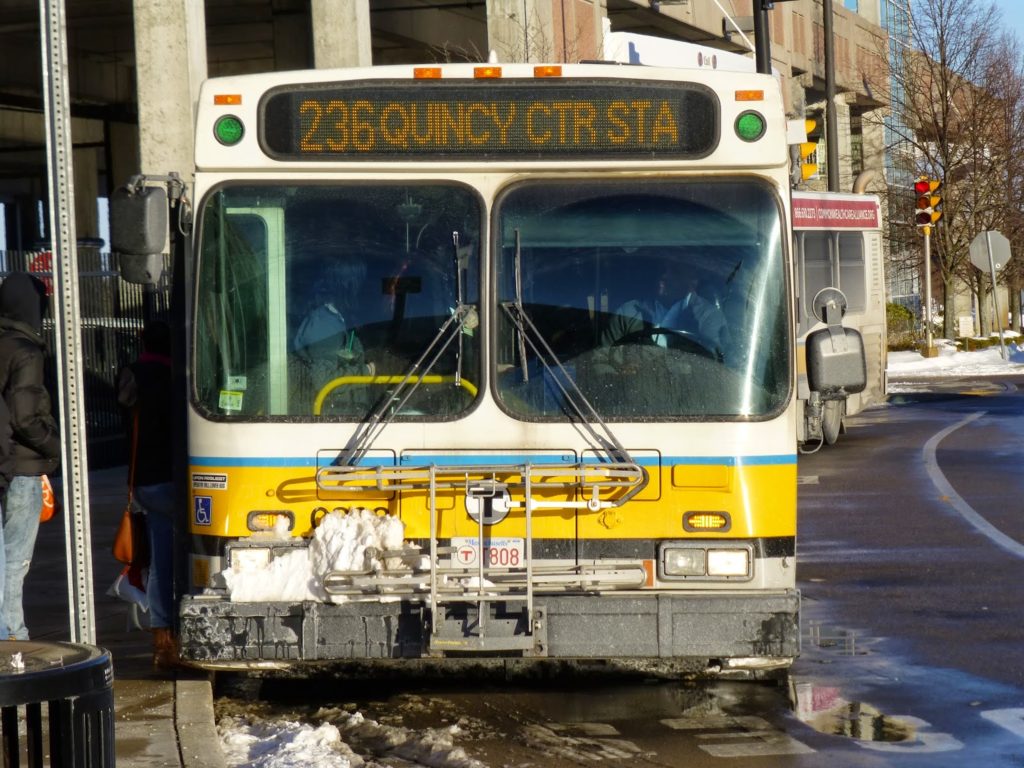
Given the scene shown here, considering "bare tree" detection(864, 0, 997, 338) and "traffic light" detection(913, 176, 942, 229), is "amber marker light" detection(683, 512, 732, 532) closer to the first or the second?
"traffic light" detection(913, 176, 942, 229)

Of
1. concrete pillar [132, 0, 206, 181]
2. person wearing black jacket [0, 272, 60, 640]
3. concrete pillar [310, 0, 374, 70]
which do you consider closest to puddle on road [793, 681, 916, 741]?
person wearing black jacket [0, 272, 60, 640]

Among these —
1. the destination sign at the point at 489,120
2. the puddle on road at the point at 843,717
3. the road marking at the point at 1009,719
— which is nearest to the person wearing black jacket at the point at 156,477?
the destination sign at the point at 489,120

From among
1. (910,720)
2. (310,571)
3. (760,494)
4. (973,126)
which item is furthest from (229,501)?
(973,126)

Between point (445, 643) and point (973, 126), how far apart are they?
48217 mm

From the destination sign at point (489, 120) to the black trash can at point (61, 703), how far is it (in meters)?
3.63

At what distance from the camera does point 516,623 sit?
711 cm

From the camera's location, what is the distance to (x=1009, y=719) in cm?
764

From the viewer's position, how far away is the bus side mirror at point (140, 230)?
24.7 feet

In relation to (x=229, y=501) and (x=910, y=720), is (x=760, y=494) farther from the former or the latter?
(x=229, y=501)

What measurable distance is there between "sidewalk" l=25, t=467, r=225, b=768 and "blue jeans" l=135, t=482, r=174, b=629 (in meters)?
0.33

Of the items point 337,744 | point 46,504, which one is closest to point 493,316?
point 337,744

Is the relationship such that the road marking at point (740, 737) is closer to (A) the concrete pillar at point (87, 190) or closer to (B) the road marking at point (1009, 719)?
(B) the road marking at point (1009, 719)

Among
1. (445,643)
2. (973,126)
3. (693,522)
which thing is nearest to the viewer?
(445,643)

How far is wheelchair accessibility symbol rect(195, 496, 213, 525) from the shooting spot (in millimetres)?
7684
